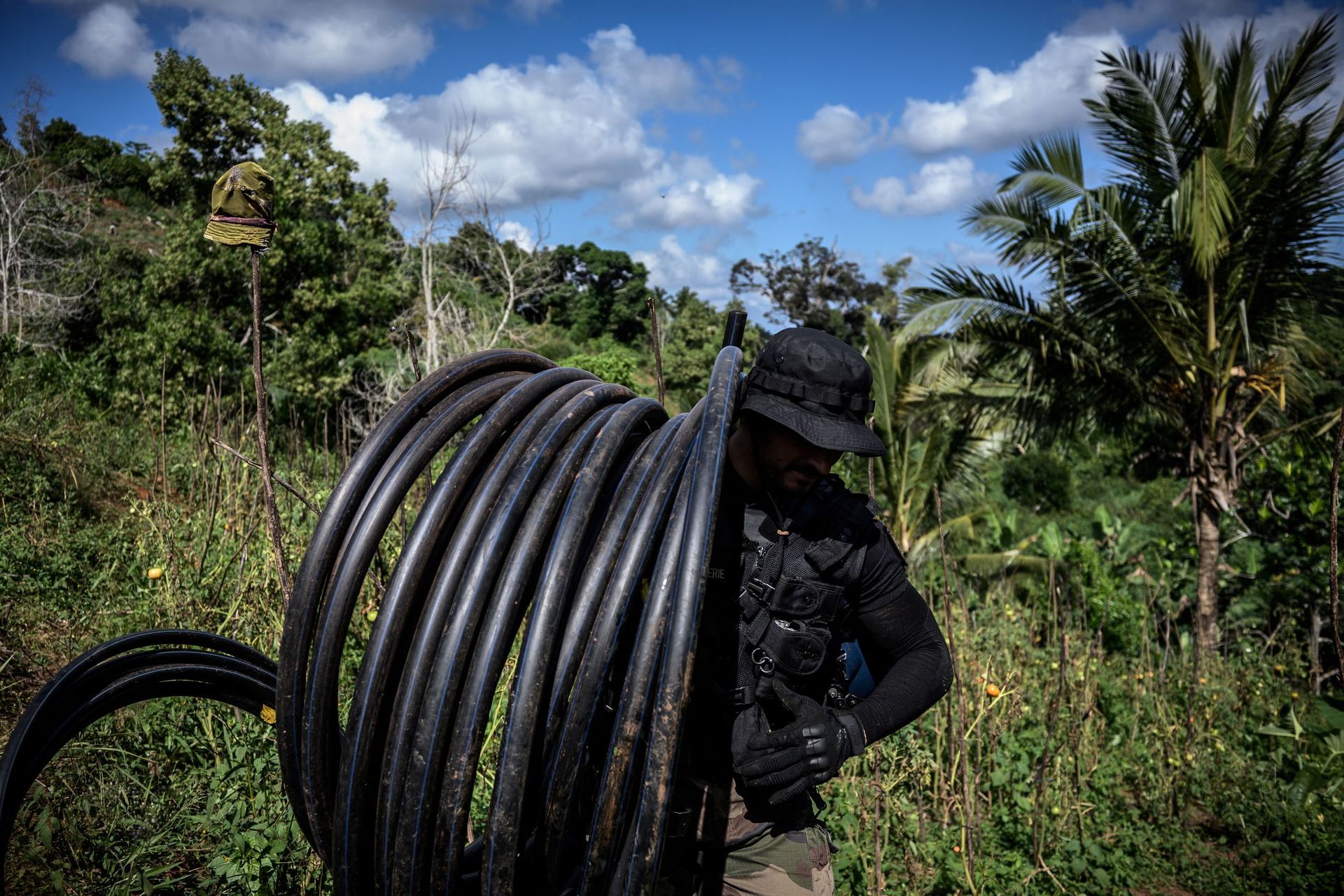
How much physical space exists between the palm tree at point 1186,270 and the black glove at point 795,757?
774cm

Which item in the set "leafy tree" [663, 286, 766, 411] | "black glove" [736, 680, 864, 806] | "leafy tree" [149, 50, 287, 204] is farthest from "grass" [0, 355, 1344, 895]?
"leafy tree" [663, 286, 766, 411]

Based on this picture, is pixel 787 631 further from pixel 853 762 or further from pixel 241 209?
pixel 853 762

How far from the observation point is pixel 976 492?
14219 millimetres

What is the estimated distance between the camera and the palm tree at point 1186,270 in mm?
8203

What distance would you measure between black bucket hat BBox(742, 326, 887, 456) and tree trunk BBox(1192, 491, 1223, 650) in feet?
28.3

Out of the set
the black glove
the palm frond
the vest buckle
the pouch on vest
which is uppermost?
the palm frond

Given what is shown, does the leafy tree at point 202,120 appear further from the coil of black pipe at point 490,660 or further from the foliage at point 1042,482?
the foliage at point 1042,482

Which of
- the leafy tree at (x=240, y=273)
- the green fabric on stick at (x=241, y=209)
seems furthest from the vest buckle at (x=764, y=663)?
the leafy tree at (x=240, y=273)

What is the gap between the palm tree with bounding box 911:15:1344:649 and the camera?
8203 millimetres

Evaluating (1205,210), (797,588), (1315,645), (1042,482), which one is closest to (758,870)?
(797,588)

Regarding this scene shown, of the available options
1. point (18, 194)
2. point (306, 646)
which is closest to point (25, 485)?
point (306, 646)

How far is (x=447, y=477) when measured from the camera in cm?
200

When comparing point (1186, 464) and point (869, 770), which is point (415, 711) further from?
point (1186, 464)

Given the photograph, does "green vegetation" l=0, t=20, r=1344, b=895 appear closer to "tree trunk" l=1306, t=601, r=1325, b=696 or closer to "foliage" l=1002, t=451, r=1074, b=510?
"tree trunk" l=1306, t=601, r=1325, b=696
